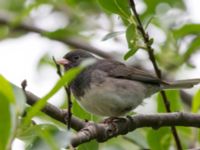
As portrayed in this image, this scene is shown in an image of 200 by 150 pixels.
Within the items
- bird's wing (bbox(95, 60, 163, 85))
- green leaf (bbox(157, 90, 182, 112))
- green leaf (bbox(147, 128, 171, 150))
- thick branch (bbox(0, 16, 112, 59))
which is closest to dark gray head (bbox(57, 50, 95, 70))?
bird's wing (bbox(95, 60, 163, 85))

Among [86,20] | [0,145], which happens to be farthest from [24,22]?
[0,145]

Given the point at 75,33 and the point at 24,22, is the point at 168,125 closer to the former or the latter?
the point at 75,33

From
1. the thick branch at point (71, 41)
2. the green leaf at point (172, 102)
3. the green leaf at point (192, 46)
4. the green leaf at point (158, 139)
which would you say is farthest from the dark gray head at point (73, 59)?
the green leaf at point (158, 139)

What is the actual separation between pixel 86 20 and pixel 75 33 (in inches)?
23.1

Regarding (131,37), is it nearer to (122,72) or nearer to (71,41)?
(122,72)

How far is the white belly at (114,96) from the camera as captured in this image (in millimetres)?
3944

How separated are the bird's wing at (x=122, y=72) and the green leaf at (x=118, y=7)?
1.18m

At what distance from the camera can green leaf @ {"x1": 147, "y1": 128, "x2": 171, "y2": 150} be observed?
134 inches

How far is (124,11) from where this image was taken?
3281 mm

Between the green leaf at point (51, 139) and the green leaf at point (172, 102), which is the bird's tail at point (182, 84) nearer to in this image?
the green leaf at point (172, 102)

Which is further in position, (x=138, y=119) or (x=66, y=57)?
(x=66, y=57)

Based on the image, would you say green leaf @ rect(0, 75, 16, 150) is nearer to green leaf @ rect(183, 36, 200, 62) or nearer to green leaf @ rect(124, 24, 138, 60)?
green leaf @ rect(124, 24, 138, 60)

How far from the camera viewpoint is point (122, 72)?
4543 millimetres

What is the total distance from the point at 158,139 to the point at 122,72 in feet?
4.02
